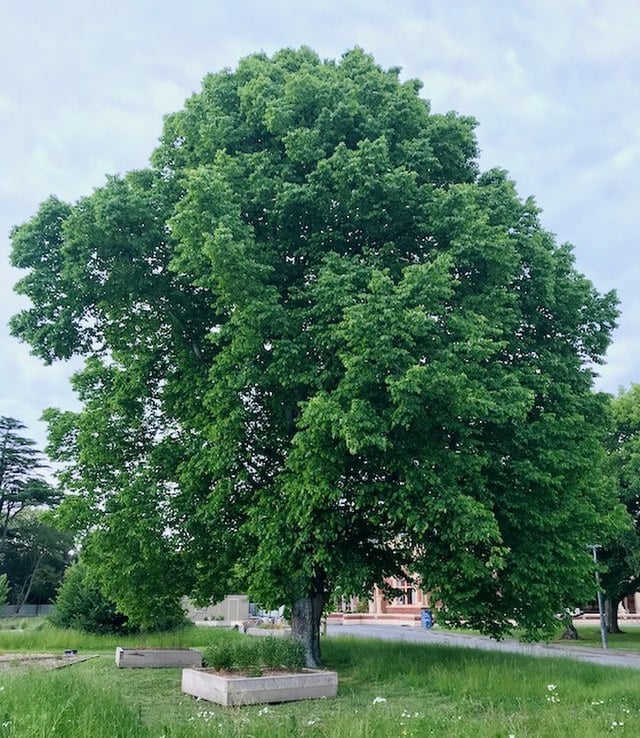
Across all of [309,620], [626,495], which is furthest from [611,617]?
[309,620]

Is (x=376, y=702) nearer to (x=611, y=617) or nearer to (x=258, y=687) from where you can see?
(x=258, y=687)

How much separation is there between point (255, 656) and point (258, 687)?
4.44 ft

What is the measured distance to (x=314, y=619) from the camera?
17.1 metres

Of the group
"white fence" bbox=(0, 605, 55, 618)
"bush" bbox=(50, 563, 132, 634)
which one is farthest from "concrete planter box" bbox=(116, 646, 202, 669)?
"white fence" bbox=(0, 605, 55, 618)

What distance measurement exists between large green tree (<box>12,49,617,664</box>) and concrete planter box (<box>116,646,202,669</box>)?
174 cm

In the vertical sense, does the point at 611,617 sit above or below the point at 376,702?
below

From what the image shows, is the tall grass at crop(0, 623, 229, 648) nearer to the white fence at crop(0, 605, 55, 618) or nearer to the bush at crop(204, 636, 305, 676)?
the bush at crop(204, 636, 305, 676)

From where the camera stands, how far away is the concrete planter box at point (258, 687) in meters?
11.7

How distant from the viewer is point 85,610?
83.7 feet

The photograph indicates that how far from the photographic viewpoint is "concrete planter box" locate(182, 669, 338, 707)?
1171cm

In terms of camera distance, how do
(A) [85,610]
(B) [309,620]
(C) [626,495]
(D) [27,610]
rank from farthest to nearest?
1. (D) [27,610]
2. (C) [626,495]
3. (A) [85,610]
4. (B) [309,620]

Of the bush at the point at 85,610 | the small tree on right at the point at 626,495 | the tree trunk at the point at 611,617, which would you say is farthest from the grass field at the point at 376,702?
the tree trunk at the point at 611,617

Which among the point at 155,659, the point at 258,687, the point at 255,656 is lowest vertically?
the point at 155,659

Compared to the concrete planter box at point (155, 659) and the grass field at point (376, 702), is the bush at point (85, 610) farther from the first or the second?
the concrete planter box at point (155, 659)
